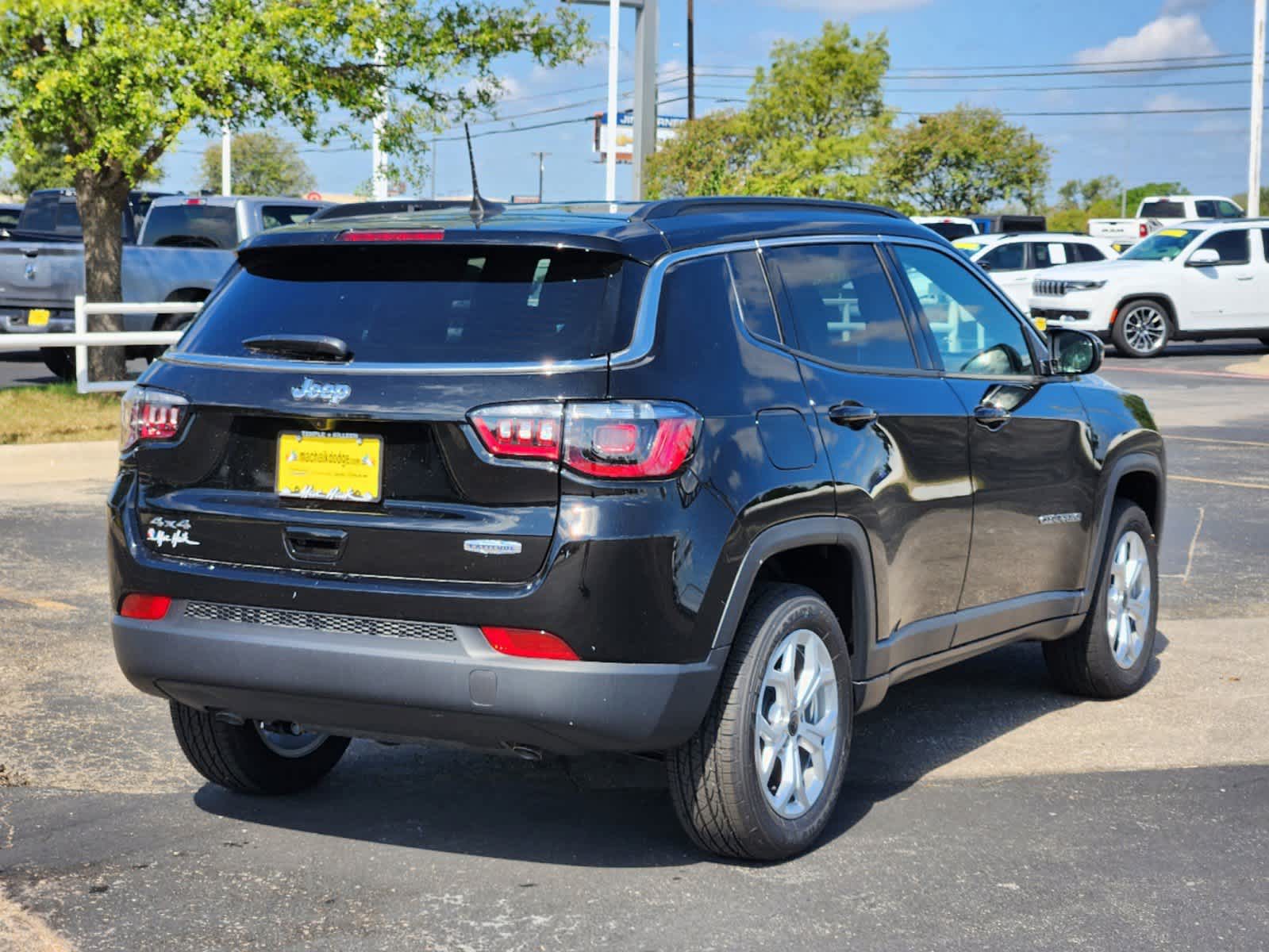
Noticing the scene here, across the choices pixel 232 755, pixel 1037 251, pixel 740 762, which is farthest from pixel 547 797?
pixel 1037 251

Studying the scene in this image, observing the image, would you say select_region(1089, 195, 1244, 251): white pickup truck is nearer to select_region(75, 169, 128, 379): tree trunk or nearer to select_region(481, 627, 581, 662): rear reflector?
select_region(75, 169, 128, 379): tree trunk

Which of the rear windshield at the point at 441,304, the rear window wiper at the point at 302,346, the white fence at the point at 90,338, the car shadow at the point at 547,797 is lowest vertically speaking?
the car shadow at the point at 547,797

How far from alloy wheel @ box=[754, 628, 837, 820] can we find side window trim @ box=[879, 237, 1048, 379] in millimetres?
1230

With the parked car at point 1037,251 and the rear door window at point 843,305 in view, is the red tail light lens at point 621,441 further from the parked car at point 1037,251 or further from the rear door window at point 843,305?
the parked car at point 1037,251

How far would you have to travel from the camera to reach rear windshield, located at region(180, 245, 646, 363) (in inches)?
176

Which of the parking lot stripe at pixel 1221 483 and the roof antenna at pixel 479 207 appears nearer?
the roof antenna at pixel 479 207

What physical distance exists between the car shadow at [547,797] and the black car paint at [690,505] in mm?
469

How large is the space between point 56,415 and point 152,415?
11.7m

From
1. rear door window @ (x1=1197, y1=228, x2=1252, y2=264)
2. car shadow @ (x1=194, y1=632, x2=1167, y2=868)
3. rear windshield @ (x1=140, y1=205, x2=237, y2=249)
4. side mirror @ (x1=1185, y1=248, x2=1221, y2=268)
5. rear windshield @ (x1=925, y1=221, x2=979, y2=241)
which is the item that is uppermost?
rear windshield @ (x1=925, y1=221, x2=979, y2=241)

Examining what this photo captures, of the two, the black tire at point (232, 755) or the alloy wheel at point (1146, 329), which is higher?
the alloy wheel at point (1146, 329)

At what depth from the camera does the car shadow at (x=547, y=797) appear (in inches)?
197

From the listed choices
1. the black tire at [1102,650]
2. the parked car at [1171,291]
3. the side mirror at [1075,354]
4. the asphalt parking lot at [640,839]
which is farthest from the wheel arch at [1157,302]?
the side mirror at [1075,354]

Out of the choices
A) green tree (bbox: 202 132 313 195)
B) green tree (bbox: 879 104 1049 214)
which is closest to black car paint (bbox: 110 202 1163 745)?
green tree (bbox: 879 104 1049 214)

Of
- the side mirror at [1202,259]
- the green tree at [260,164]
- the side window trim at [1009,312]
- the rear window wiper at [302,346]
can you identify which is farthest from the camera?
the green tree at [260,164]
